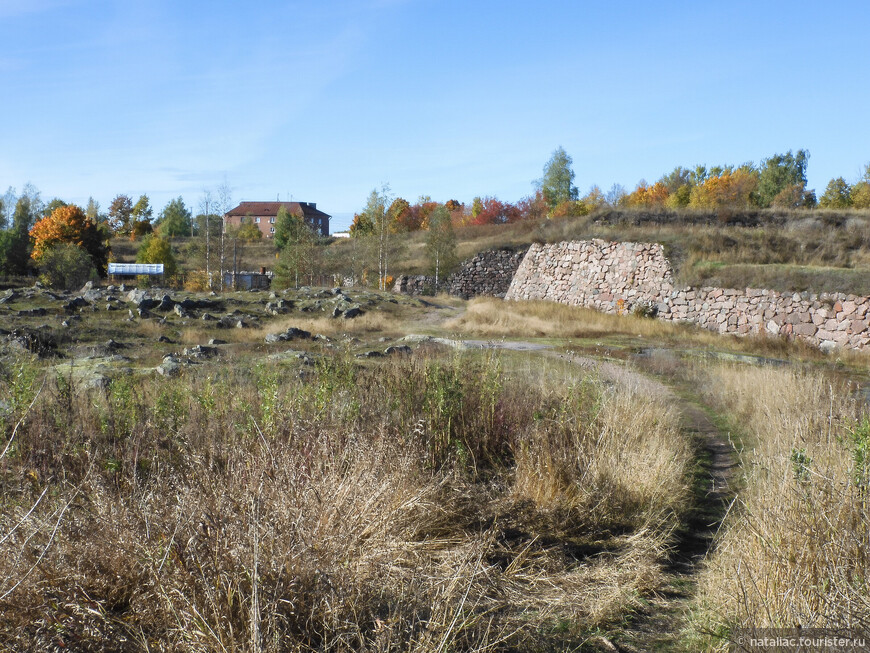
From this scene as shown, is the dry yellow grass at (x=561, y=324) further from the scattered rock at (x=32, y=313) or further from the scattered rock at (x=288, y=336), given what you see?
the scattered rock at (x=32, y=313)

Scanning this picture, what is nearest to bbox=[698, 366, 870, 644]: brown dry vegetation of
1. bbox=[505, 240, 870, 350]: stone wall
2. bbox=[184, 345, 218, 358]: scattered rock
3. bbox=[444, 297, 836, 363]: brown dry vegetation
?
bbox=[184, 345, 218, 358]: scattered rock

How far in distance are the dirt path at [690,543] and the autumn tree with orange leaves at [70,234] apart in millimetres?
53276

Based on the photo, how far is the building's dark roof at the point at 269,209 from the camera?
109 metres

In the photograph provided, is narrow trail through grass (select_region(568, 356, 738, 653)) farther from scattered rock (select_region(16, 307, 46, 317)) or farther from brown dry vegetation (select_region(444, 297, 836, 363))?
scattered rock (select_region(16, 307, 46, 317))

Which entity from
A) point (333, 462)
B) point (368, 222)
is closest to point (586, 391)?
point (333, 462)

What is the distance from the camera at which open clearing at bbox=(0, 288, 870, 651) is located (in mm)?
2598

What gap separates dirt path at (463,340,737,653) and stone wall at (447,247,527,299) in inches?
1267

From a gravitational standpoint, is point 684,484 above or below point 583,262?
below

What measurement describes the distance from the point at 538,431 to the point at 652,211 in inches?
1202

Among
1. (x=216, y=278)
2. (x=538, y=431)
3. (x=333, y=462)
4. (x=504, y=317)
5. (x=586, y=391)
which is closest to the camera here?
(x=333, y=462)

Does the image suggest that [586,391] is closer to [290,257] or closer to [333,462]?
[333,462]

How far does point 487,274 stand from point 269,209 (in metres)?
76.3

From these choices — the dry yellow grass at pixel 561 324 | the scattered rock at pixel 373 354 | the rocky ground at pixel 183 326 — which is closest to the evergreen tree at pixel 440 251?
the rocky ground at pixel 183 326

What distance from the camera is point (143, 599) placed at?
8.62 ft
